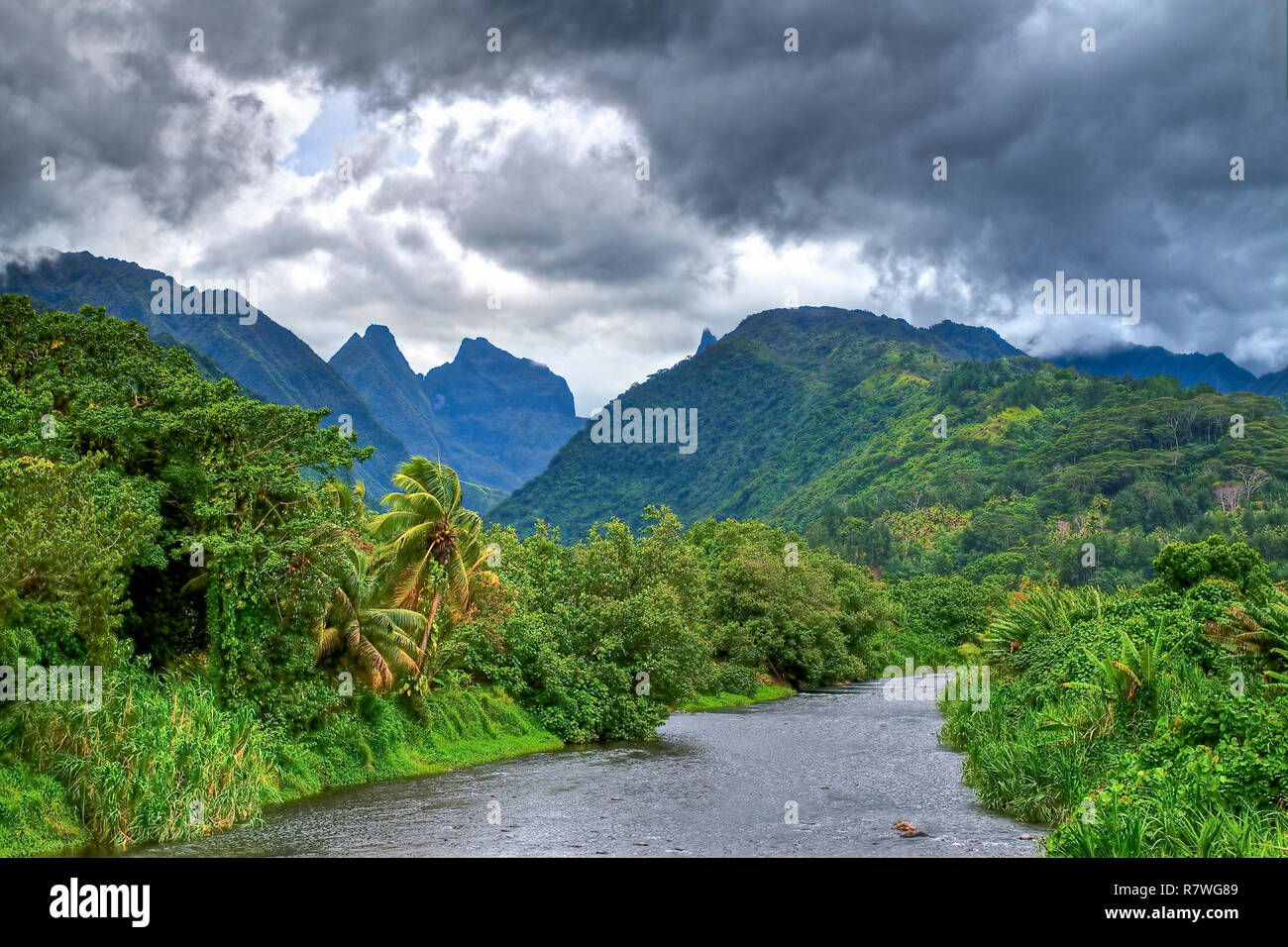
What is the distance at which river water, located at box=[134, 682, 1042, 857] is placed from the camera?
21531mm

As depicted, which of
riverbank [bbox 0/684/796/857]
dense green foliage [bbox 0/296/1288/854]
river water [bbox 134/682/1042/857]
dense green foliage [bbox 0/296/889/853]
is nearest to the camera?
riverbank [bbox 0/684/796/857]

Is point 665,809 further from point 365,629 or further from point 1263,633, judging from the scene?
point 1263,633

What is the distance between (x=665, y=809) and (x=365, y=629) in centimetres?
1257

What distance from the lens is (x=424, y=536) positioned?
38.0 m

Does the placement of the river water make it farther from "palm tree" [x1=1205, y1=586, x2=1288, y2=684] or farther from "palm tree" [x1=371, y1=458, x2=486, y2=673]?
"palm tree" [x1=371, y1=458, x2=486, y2=673]

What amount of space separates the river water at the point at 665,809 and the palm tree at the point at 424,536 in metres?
7.39

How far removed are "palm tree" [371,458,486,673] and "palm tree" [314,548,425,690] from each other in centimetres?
279

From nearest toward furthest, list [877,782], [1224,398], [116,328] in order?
[116,328] < [877,782] < [1224,398]

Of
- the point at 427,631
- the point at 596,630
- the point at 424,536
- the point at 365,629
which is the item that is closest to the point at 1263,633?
the point at 427,631

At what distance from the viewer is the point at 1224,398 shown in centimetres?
17725

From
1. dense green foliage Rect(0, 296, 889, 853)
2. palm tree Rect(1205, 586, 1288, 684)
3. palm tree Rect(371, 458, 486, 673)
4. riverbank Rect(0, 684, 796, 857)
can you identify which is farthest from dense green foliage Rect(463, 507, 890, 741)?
palm tree Rect(1205, 586, 1288, 684)
